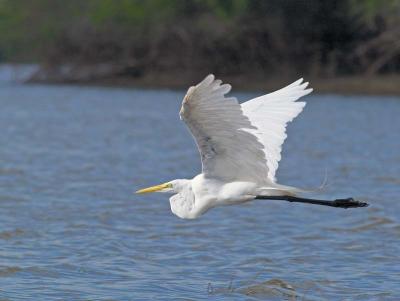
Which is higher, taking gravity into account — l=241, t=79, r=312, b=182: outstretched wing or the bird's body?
l=241, t=79, r=312, b=182: outstretched wing

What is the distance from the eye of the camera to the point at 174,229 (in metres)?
10.6

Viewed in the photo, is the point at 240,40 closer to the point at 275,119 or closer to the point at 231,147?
the point at 275,119

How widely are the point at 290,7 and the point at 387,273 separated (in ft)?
97.2

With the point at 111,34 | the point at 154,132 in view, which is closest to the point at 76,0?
the point at 111,34

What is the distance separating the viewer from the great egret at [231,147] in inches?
252

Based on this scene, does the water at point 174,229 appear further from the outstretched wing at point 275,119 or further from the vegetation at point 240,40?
the vegetation at point 240,40

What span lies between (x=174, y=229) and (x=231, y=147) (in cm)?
366

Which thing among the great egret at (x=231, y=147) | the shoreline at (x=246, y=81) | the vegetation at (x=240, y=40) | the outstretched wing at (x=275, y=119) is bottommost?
the great egret at (x=231, y=147)

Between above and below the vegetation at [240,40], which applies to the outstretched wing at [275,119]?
below

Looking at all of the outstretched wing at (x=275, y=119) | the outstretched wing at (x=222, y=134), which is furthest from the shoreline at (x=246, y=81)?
the outstretched wing at (x=222, y=134)

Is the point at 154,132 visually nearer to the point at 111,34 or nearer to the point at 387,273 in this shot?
the point at 387,273

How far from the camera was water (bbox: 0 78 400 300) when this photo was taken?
814cm

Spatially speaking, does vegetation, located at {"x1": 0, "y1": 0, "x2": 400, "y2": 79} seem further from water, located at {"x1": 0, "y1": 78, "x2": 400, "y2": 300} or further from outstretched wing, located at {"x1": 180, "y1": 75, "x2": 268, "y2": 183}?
outstretched wing, located at {"x1": 180, "y1": 75, "x2": 268, "y2": 183}

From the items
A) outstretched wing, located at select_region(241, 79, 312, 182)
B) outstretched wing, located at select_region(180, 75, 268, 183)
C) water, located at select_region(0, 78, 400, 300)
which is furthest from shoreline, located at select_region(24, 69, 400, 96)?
outstretched wing, located at select_region(180, 75, 268, 183)
